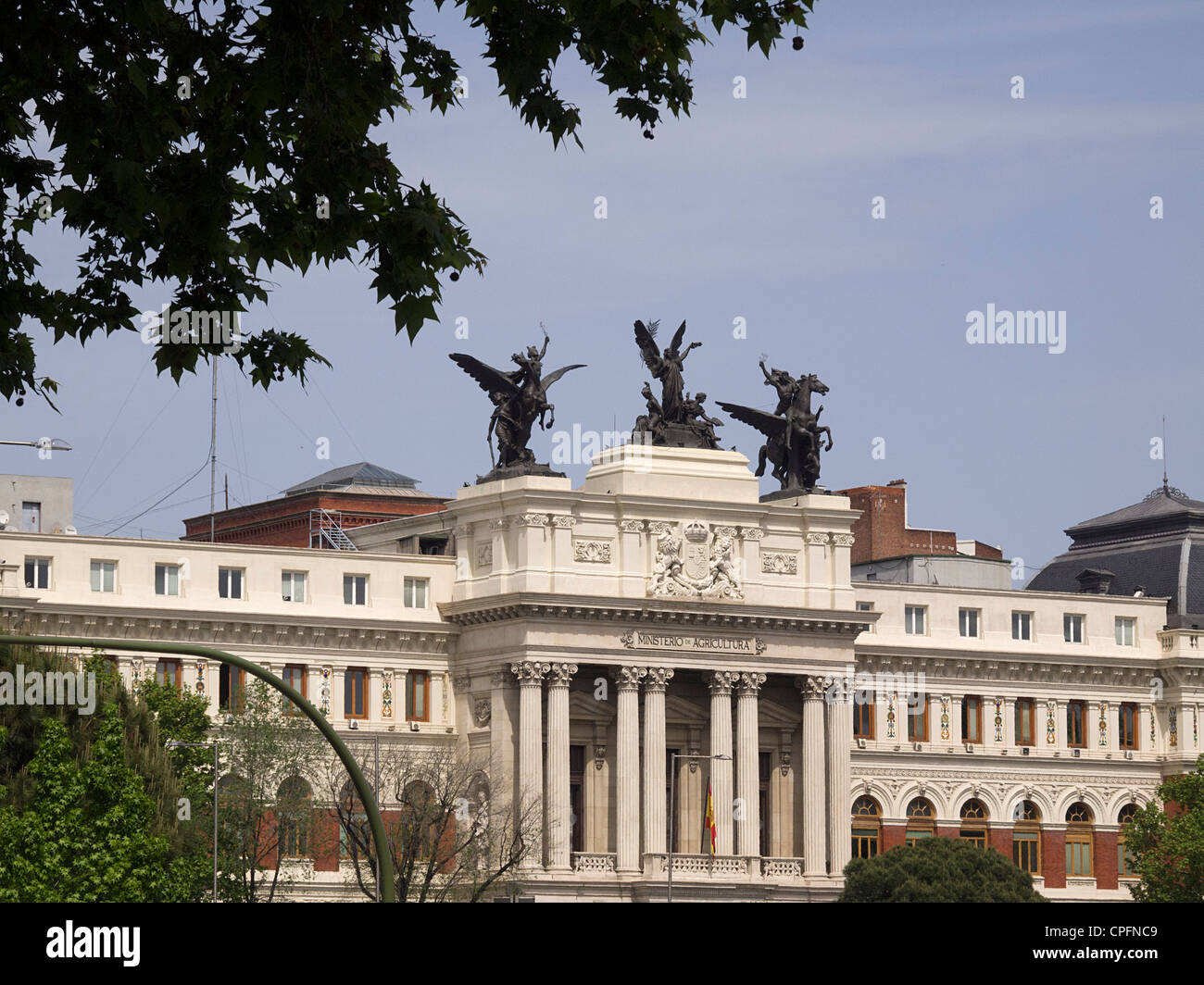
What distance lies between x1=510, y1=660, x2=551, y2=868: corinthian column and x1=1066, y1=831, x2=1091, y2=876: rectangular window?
27964 mm

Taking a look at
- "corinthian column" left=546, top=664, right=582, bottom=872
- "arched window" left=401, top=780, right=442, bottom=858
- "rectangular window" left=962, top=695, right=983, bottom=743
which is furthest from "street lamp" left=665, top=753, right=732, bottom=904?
"rectangular window" left=962, top=695, right=983, bottom=743

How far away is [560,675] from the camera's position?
103 meters

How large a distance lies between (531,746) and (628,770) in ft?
15.5

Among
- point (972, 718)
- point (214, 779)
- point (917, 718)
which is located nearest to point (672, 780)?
point (917, 718)

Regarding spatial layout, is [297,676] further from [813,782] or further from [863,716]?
[863,716]

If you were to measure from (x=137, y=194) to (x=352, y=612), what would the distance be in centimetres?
8216

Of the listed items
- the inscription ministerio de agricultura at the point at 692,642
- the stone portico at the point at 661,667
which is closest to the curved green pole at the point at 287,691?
the stone portico at the point at 661,667

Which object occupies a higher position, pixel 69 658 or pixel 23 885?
pixel 69 658

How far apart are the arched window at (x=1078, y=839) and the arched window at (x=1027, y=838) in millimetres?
1455

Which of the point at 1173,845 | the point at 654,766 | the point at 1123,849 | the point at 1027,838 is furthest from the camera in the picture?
the point at 1123,849

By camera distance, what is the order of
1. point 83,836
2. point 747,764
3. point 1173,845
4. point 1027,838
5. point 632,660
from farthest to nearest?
point 1027,838
point 747,764
point 1173,845
point 632,660
point 83,836
